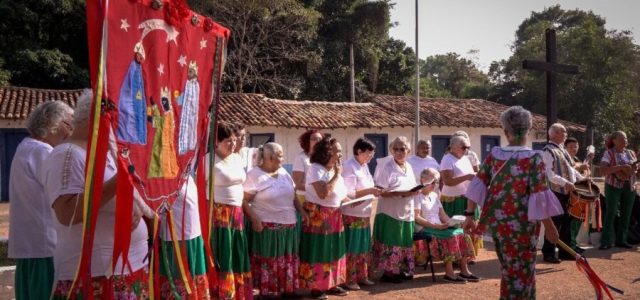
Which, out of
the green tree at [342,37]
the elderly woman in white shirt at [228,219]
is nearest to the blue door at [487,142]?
the green tree at [342,37]

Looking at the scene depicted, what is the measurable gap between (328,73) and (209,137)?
23.7 metres

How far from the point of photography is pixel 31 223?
3773 millimetres

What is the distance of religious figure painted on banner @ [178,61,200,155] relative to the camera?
128 inches

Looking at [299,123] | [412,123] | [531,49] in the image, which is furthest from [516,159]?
[531,49]

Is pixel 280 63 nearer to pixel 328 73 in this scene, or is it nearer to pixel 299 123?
pixel 328 73

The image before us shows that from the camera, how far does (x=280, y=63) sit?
2508cm

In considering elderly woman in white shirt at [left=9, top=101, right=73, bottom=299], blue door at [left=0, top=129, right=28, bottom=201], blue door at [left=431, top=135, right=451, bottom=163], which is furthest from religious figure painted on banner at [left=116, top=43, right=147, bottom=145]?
blue door at [left=431, top=135, right=451, bottom=163]

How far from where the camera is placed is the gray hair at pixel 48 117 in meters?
3.54

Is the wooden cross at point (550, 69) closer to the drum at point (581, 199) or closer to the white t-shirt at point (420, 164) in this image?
the drum at point (581, 199)

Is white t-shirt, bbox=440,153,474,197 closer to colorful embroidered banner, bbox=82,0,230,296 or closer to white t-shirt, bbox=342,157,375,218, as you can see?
white t-shirt, bbox=342,157,375,218

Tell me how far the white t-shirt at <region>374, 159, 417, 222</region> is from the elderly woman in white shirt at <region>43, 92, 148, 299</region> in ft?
13.5

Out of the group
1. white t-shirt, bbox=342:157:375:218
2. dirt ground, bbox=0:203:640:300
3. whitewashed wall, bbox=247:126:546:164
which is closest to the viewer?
dirt ground, bbox=0:203:640:300

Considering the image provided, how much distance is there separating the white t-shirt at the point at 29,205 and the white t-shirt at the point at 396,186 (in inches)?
156

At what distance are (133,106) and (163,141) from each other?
292 mm
